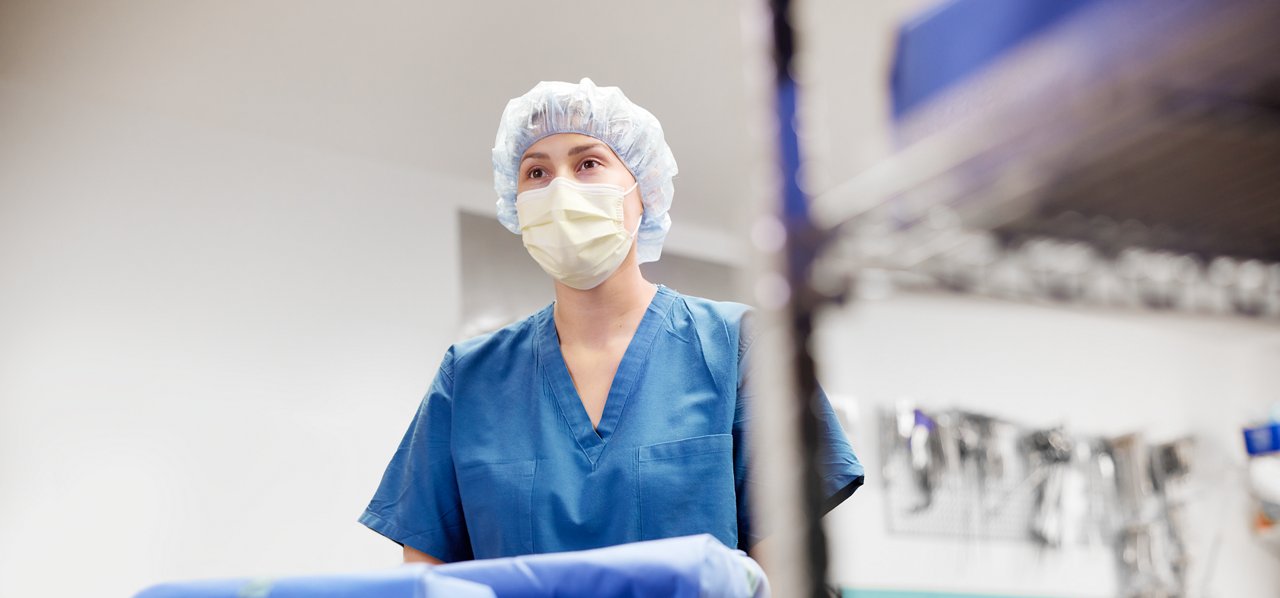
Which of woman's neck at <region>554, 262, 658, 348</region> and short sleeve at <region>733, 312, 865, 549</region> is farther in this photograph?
woman's neck at <region>554, 262, 658, 348</region>

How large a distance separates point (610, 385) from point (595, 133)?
0.49 m

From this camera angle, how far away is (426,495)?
1689mm

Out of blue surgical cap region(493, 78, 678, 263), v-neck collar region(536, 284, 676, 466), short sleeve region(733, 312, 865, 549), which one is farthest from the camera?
blue surgical cap region(493, 78, 678, 263)

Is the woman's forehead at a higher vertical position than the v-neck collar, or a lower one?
higher

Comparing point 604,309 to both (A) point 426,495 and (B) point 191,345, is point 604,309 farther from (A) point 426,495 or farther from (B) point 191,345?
(B) point 191,345

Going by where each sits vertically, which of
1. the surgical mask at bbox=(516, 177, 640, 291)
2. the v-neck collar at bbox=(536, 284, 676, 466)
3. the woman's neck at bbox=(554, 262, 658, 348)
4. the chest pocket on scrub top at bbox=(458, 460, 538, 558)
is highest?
the surgical mask at bbox=(516, 177, 640, 291)

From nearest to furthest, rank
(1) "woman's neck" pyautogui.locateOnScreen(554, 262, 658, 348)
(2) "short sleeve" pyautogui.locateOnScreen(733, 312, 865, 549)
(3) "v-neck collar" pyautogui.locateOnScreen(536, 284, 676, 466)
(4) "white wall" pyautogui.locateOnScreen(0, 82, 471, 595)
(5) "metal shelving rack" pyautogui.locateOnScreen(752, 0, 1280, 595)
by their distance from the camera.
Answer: (5) "metal shelving rack" pyautogui.locateOnScreen(752, 0, 1280, 595), (2) "short sleeve" pyautogui.locateOnScreen(733, 312, 865, 549), (3) "v-neck collar" pyautogui.locateOnScreen(536, 284, 676, 466), (1) "woman's neck" pyautogui.locateOnScreen(554, 262, 658, 348), (4) "white wall" pyautogui.locateOnScreen(0, 82, 471, 595)

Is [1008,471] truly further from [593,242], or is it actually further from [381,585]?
[381,585]

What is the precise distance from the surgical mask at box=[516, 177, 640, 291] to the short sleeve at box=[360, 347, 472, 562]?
300 millimetres

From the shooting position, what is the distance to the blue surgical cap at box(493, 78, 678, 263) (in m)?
1.91

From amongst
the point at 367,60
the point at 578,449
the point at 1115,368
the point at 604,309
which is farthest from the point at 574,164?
the point at 367,60

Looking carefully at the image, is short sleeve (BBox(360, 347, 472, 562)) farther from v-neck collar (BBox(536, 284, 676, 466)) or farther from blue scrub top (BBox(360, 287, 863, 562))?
v-neck collar (BBox(536, 284, 676, 466))

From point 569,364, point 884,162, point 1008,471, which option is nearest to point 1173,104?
point 884,162

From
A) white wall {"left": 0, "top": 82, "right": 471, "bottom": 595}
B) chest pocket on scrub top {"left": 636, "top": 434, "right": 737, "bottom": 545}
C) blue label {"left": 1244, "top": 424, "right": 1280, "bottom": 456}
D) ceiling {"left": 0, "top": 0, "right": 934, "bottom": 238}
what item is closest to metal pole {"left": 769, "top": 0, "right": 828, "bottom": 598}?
blue label {"left": 1244, "top": 424, "right": 1280, "bottom": 456}
